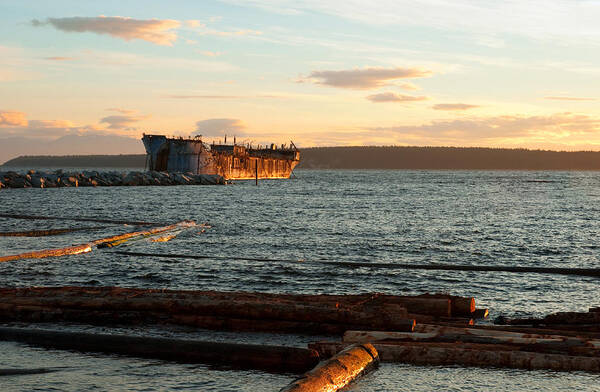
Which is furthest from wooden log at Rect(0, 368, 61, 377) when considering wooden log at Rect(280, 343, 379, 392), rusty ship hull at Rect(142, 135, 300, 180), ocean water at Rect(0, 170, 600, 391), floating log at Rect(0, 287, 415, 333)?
rusty ship hull at Rect(142, 135, 300, 180)

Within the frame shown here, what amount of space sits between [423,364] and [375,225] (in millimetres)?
30390

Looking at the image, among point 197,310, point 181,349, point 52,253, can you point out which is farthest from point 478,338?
point 52,253

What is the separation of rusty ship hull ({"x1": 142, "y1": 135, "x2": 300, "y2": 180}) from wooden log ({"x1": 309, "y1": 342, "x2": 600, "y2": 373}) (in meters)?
116

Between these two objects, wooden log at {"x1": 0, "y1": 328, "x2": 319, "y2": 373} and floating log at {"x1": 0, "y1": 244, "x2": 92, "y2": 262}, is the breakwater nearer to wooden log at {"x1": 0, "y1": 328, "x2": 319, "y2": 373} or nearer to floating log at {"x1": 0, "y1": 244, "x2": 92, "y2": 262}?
floating log at {"x1": 0, "y1": 244, "x2": 92, "y2": 262}

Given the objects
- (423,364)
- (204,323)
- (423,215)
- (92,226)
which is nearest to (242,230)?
(92,226)

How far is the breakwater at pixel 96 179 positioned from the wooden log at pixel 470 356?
8600 cm

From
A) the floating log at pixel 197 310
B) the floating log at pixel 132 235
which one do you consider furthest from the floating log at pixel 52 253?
the floating log at pixel 197 310

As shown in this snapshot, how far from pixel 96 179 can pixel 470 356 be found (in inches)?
3819

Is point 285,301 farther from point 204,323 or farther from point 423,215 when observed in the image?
point 423,215

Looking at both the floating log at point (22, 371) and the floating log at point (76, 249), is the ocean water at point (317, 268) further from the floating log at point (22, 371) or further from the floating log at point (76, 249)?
the floating log at point (76, 249)

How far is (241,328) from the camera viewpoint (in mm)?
10109

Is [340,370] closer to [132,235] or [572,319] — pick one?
[572,319]

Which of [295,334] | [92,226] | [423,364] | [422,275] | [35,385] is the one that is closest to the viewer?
[35,385]

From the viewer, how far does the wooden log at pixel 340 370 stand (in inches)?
258
